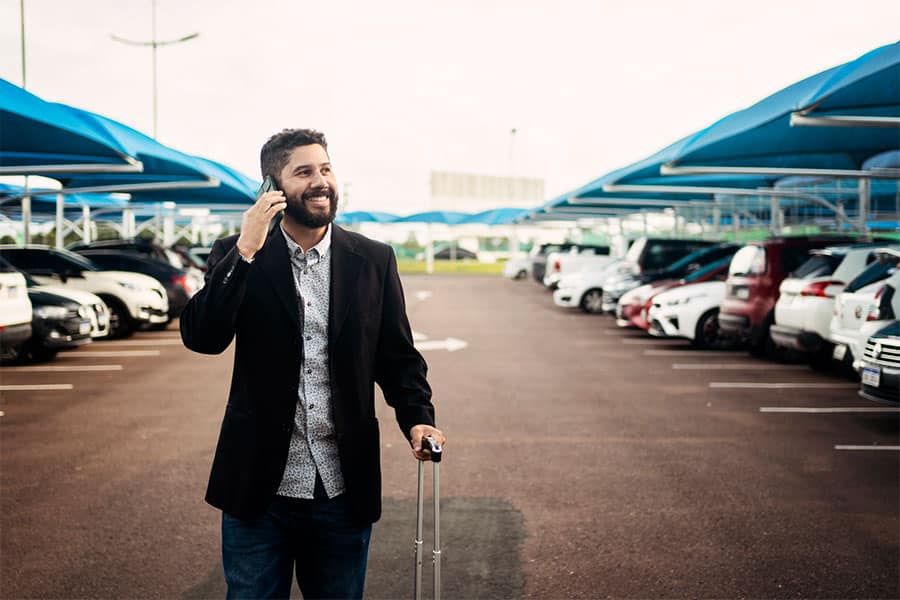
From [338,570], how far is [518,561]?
2266 mm

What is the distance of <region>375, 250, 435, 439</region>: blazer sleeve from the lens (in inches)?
110

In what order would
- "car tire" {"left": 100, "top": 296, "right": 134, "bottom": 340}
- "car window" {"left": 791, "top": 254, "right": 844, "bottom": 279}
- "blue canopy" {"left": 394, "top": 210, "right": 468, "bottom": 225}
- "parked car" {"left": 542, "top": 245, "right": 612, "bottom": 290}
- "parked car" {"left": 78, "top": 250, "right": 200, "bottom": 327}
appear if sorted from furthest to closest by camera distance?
"blue canopy" {"left": 394, "top": 210, "right": 468, "bottom": 225}
"parked car" {"left": 542, "top": 245, "right": 612, "bottom": 290}
"parked car" {"left": 78, "top": 250, "right": 200, "bottom": 327}
"car tire" {"left": 100, "top": 296, "right": 134, "bottom": 340}
"car window" {"left": 791, "top": 254, "right": 844, "bottom": 279}

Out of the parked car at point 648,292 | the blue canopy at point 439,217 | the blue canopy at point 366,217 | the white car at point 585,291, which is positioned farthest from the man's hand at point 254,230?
the blue canopy at point 366,217

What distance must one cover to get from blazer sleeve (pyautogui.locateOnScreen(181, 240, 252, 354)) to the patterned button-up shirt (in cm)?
19

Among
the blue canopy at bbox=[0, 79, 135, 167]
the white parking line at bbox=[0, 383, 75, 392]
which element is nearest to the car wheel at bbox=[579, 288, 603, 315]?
the blue canopy at bbox=[0, 79, 135, 167]

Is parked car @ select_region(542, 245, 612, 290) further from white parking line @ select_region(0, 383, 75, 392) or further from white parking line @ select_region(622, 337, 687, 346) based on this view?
white parking line @ select_region(0, 383, 75, 392)

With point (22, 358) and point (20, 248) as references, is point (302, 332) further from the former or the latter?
point (20, 248)

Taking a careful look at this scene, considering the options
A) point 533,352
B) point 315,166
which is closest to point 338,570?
point 315,166

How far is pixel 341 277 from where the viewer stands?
267 centimetres

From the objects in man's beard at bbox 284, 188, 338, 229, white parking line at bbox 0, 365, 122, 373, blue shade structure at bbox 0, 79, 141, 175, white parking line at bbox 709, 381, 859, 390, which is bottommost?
white parking line at bbox 709, 381, 859, 390

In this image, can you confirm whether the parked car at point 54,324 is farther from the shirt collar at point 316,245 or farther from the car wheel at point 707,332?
the shirt collar at point 316,245

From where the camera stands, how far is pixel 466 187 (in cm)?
7781

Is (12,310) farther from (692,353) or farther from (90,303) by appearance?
(692,353)

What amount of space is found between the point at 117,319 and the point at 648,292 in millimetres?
9278
